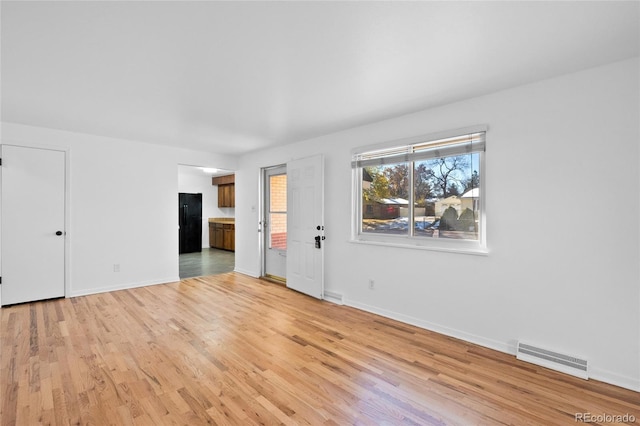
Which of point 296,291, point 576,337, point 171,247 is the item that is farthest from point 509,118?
point 171,247

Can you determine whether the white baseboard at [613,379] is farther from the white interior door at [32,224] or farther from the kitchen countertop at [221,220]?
the kitchen countertop at [221,220]

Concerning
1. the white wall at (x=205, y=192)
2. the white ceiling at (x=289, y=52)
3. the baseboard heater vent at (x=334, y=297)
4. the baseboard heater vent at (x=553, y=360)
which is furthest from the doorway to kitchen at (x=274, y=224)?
the white wall at (x=205, y=192)

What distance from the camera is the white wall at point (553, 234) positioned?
2.24 metres

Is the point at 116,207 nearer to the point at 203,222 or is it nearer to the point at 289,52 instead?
the point at 289,52

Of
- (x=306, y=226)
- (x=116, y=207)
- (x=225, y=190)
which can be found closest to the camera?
(x=306, y=226)

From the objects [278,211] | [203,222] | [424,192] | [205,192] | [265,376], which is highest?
[205,192]

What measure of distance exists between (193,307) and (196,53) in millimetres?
3122

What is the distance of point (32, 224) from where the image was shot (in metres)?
4.09

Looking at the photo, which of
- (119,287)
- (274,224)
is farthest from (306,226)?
(119,287)

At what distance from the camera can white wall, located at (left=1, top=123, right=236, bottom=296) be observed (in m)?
4.38

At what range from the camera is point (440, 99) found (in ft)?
9.82

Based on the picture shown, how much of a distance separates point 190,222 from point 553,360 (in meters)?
8.87

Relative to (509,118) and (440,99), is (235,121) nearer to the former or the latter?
(440,99)

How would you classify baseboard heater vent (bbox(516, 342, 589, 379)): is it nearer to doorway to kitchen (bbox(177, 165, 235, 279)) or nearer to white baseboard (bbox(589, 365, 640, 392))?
white baseboard (bbox(589, 365, 640, 392))
